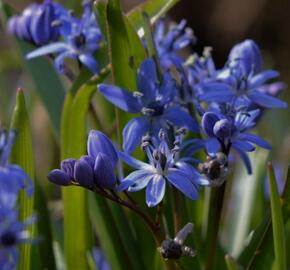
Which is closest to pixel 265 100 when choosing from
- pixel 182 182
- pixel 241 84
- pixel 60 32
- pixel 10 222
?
pixel 241 84

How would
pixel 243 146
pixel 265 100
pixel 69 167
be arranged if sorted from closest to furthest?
pixel 69 167, pixel 243 146, pixel 265 100

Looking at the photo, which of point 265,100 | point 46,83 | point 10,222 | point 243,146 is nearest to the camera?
point 10,222

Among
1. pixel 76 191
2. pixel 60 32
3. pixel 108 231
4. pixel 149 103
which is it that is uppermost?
pixel 60 32

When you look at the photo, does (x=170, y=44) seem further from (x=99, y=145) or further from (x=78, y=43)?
(x=99, y=145)

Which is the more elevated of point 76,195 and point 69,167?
point 69,167

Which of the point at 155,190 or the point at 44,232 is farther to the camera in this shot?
the point at 44,232

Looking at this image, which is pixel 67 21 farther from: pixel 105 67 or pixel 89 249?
pixel 89 249

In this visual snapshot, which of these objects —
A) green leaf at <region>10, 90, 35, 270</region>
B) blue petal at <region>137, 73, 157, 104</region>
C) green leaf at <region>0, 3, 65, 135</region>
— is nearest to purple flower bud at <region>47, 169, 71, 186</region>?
green leaf at <region>10, 90, 35, 270</region>

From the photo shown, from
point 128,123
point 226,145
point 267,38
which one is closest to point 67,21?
point 128,123
